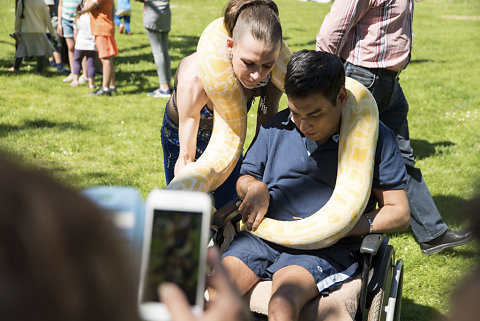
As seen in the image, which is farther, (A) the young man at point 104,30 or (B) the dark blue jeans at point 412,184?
(A) the young man at point 104,30

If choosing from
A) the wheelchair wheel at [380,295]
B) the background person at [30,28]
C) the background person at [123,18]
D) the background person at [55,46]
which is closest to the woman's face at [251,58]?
the wheelchair wheel at [380,295]

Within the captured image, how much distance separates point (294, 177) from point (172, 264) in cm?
199

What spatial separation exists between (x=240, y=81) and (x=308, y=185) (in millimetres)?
738

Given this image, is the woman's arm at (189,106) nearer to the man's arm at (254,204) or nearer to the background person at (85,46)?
the man's arm at (254,204)

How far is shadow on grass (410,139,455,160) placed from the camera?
6.46 metres

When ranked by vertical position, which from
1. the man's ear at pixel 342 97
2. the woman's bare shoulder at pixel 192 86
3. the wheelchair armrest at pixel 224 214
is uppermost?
the man's ear at pixel 342 97

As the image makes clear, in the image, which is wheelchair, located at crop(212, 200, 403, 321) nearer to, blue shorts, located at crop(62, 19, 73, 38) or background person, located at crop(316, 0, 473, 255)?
background person, located at crop(316, 0, 473, 255)

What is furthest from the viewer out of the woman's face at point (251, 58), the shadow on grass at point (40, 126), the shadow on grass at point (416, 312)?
the shadow on grass at point (40, 126)

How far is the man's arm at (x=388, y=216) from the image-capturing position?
2.80m

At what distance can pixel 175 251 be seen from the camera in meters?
1.08

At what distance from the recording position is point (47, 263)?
683mm

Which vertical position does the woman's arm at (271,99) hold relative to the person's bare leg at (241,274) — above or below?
above

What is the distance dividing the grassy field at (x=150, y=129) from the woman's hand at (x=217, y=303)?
0.92 feet

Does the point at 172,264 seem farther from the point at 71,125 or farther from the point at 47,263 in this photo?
the point at 71,125
